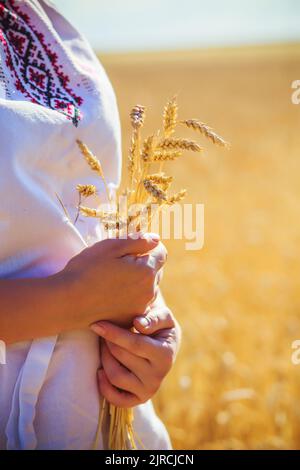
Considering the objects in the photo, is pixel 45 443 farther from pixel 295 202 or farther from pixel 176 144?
pixel 295 202

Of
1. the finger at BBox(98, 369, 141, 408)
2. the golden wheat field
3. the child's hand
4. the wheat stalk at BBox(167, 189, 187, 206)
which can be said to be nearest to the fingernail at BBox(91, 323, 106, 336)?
the child's hand

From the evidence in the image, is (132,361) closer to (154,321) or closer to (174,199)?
(154,321)

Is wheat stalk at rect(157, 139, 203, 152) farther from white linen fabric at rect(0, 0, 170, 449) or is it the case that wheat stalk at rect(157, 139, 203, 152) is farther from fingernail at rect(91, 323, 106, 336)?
fingernail at rect(91, 323, 106, 336)

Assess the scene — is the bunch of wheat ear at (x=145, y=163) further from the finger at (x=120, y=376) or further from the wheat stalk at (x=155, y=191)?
the finger at (x=120, y=376)

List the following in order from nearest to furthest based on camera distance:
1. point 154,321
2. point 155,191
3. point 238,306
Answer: point 155,191, point 154,321, point 238,306

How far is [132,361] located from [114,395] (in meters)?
0.09

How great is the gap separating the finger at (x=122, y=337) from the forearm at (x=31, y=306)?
9 centimetres

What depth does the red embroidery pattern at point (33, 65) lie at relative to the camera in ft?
4.04

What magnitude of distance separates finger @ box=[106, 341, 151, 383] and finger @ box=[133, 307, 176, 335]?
0.06 meters

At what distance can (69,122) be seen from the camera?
1.23 meters

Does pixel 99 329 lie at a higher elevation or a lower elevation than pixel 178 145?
lower

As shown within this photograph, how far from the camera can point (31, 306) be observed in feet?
3.56

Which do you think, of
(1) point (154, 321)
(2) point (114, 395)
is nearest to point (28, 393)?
(2) point (114, 395)

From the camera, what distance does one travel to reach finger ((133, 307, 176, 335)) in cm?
120
